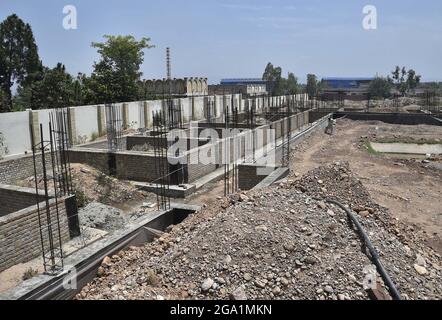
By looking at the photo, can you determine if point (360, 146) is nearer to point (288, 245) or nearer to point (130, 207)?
point (130, 207)

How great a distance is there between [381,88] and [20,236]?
55843 mm

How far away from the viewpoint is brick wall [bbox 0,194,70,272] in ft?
20.0

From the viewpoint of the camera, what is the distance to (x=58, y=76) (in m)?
23.3

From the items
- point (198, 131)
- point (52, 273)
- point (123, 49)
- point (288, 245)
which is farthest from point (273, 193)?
point (123, 49)

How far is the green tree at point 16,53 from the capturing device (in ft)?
86.7

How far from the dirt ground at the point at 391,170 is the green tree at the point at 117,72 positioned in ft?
36.1

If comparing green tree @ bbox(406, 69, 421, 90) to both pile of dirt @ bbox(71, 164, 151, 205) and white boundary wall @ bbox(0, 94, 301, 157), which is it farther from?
pile of dirt @ bbox(71, 164, 151, 205)

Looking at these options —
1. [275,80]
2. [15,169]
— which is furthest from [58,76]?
[275,80]

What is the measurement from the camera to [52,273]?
4.19 m

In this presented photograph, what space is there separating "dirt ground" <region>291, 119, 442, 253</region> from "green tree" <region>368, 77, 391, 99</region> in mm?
33324

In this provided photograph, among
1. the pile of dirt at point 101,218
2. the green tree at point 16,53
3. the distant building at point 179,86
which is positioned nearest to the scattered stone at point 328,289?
the pile of dirt at point 101,218

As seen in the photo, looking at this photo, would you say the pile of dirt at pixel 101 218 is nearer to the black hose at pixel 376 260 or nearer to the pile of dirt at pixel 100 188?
the pile of dirt at pixel 100 188
